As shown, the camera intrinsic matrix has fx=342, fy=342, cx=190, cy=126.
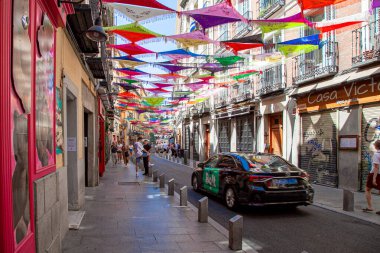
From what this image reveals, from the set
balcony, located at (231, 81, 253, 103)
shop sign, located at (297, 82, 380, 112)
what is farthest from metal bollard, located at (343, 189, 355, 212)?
balcony, located at (231, 81, 253, 103)

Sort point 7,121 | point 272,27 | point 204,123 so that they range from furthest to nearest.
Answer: point 204,123 < point 272,27 < point 7,121

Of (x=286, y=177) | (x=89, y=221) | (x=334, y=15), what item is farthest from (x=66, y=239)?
(x=334, y=15)

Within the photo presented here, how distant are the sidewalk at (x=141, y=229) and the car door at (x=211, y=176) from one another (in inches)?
47.4

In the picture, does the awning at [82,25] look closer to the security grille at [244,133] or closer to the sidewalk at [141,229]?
the sidewalk at [141,229]

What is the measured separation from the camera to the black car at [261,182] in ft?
25.9

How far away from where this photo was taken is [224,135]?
27312 mm

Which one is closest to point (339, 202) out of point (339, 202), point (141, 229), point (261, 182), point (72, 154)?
point (339, 202)

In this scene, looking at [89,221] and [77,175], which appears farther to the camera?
[77,175]

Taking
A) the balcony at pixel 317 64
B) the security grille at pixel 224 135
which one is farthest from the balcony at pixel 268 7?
the security grille at pixel 224 135

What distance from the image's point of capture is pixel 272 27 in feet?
30.6

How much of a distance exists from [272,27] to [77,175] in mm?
6372

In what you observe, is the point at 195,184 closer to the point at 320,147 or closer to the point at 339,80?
the point at 320,147

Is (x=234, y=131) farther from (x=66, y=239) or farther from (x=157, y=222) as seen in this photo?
(x=66, y=239)

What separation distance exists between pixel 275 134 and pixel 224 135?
8638 mm
